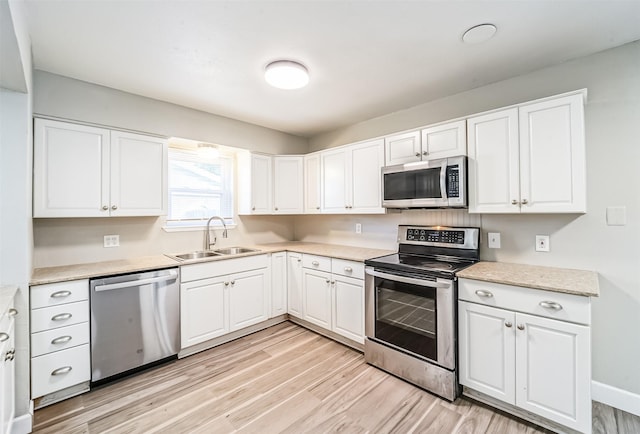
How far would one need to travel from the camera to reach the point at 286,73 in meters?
2.17

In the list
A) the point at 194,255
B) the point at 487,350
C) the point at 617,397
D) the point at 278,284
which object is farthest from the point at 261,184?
the point at 617,397

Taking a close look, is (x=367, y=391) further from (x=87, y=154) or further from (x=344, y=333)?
(x=87, y=154)

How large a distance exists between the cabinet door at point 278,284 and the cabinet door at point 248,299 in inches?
3.5

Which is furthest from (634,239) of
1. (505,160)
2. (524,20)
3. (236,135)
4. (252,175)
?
(236,135)

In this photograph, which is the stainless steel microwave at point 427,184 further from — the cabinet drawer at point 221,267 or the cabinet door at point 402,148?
the cabinet drawer at point 221,267

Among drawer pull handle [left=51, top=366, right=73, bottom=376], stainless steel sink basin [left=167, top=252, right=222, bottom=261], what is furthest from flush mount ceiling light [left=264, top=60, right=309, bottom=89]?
drawer pull handle [left=51, top=366, right=73, bottom=376]

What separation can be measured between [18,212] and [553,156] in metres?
3.55

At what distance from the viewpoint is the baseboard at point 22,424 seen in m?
1.73

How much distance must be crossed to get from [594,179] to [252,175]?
327 cm

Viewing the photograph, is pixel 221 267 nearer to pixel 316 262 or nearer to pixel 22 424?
pixel 316 262

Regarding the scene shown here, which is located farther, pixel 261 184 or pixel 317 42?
pixel 261 184

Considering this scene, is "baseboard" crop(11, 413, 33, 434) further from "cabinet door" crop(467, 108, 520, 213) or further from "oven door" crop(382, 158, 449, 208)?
"cabinet door" crop(467, 108, 520, 213)

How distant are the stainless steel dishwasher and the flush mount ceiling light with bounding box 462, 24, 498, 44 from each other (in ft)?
9.65

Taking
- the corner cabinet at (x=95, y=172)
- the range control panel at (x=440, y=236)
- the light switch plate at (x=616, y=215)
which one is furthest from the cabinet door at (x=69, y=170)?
the light switch plate at (x=616, y=215)
